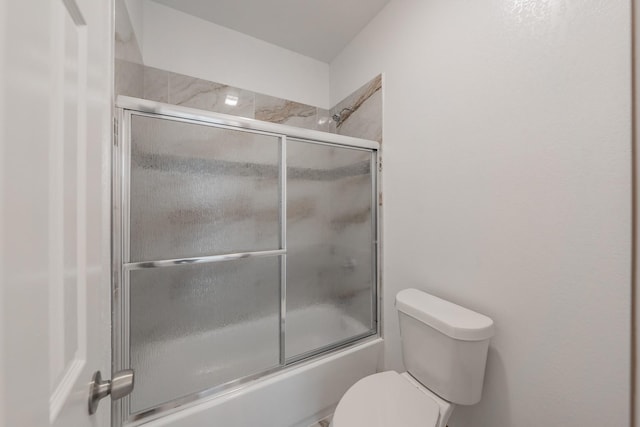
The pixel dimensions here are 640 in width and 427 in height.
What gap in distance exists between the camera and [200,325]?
3.84ft

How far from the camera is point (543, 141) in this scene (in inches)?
35.7

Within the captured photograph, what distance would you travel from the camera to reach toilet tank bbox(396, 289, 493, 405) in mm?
970

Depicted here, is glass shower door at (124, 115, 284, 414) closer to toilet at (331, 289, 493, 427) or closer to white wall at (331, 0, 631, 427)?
toilet at (331, 289, 493, 427)

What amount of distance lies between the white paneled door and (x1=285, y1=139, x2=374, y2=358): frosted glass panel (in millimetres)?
932

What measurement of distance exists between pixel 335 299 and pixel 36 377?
1.45 m

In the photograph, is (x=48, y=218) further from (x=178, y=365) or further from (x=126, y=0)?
(x=126, y=0)

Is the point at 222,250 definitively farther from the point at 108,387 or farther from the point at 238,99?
the point at 238,99

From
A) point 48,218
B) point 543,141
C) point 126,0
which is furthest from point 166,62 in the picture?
point 543,141

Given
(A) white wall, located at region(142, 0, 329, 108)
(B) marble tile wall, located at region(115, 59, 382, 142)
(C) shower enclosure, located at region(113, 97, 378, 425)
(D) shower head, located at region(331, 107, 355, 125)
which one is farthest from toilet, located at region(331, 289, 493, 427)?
(A) white wall, located at region(142, 0, 329, 108)

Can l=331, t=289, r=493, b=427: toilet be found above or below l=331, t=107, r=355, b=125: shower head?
below

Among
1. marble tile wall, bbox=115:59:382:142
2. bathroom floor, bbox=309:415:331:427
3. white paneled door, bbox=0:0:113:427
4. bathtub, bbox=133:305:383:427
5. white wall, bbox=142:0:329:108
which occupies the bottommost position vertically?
bathroom floor, bbox=309:415:331:427

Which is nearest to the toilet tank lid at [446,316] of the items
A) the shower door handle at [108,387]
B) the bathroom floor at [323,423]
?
the bathroom floor at [323,423]

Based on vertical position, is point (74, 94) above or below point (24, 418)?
above

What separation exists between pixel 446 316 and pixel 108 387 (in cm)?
110
